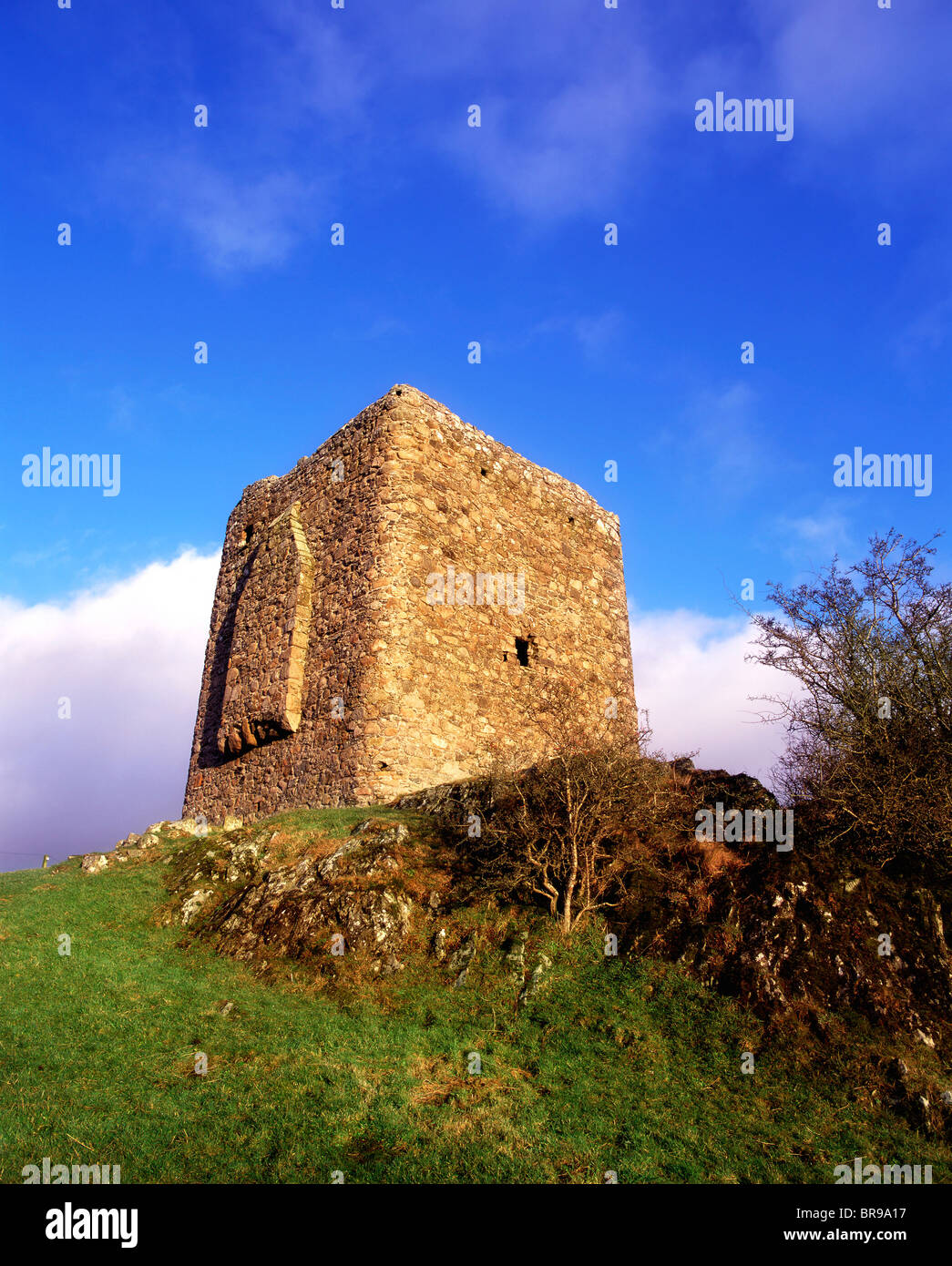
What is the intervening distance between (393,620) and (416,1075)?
852 centimetres

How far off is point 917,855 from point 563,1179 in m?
5.54

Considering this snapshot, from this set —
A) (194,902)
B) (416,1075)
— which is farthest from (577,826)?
(194,902)

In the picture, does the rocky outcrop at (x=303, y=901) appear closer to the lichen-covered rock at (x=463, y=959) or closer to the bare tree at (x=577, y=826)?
the lichen-covered rock at (x=463, y=959)

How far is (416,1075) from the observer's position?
7.14 meters

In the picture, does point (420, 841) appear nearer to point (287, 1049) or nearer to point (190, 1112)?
point (287, 1049)

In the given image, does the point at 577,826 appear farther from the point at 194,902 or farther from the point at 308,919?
the point at 194,902

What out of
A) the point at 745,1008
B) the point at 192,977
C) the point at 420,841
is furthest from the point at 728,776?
the point at 192,977

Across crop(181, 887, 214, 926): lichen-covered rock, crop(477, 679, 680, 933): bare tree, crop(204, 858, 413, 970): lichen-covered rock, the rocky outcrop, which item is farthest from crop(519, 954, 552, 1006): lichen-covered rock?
crop(181, 887, 214, 926): lichen-covered rock

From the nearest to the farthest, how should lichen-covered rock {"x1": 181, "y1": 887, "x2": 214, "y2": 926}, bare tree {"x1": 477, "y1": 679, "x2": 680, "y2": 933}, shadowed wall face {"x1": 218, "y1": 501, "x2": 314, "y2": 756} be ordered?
bare tree {"x1": 477, "y1": 679, "x2": 680, "y2": 933} < lichen-covered rock {"x1": 181, "y1": 887, "x2": 214, "y2": 926} < shadowed wall face {"x1": 218, "y1": 501, "x2": 314, "y2": 756}

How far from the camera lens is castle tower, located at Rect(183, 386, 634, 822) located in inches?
559

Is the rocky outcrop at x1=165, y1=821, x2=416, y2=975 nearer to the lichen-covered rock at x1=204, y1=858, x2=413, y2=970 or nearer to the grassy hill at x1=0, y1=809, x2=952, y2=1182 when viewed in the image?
the lichen-covered rock at x1=204, y1=858, x2=413, y2=970

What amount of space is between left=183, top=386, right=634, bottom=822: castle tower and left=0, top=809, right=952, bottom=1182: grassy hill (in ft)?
16.6

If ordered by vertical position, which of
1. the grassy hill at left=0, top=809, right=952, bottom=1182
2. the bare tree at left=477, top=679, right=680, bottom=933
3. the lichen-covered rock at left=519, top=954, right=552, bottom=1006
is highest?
the bare tree at left=477, top=679, right=680, bottom=933
